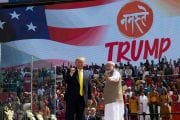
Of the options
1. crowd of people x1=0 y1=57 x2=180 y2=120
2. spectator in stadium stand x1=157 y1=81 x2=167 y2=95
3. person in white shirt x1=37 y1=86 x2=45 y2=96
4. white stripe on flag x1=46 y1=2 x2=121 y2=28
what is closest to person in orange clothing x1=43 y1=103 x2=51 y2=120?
person in white shirt x1=37 y1=86 x2=45 y2=96

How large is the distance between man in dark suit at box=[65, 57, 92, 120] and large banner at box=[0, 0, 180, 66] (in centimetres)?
1053

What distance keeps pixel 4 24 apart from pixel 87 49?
4058 mm

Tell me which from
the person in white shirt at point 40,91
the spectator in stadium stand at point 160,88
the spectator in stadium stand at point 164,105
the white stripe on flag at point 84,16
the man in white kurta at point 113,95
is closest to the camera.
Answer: the man in white kurta at point 113,95

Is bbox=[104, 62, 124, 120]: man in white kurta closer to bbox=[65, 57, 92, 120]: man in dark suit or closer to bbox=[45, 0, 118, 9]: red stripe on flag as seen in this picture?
bbox=[65, 57, 92, 120]: man in dark suit

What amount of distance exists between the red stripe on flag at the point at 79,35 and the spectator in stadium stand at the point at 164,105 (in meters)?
3.80

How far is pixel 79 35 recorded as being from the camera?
2195 centimetres

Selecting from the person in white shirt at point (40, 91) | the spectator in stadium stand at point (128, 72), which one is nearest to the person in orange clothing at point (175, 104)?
the spectator in stadium stand at point (128, 72)

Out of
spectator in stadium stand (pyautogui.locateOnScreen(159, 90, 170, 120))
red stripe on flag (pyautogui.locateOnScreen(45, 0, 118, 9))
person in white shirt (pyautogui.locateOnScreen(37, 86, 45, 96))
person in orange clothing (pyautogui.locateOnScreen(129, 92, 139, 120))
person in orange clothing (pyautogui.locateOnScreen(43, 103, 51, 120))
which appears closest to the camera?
person in orange clothing (pyautogui.locateOnScreen(43, 103, 51, 120))

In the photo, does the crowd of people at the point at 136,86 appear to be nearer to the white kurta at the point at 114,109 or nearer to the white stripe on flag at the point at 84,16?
the white stripe on flag at the point at 84,16

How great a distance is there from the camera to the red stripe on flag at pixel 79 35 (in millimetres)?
21609

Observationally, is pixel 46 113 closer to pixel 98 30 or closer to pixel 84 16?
pixel 98 30

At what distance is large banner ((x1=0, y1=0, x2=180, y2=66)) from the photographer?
810 inches

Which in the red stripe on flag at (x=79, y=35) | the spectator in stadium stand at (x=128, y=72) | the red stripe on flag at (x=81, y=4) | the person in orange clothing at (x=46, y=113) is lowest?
the person in orange clothing at (x=46, y=113)

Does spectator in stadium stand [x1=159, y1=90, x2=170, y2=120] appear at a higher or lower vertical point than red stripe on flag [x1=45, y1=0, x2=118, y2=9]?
lower
